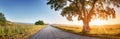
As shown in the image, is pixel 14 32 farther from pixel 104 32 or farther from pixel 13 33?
pixel 104 32

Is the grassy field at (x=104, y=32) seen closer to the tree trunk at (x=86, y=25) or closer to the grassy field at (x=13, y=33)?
the tree trunk at (x=86, y=25)

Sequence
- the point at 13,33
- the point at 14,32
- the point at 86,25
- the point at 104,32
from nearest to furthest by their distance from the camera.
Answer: the point at 13,33 < the point at 104,32 < the point at 14,32 < the point at 86,25

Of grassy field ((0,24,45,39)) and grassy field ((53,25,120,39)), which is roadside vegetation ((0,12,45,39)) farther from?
grassy field ((53,25,120,39))

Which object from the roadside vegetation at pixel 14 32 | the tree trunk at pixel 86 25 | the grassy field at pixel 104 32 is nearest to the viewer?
the grassy field at pixel 104 32

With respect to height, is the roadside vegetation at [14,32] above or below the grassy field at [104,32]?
above

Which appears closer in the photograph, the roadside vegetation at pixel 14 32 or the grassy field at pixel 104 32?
the grassy field at pixel 104 32

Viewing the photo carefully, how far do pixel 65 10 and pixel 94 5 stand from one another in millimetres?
6660

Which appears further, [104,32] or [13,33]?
[104,32]

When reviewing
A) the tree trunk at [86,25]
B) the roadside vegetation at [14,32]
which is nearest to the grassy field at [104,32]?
the tree trunk at [86,25]

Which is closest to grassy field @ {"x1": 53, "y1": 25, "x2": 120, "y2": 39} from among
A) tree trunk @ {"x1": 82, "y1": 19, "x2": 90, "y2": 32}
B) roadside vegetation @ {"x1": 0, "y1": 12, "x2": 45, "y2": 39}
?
tree trunk @ {"x1": 82, "y1": 19, "x2": 90, "y2": 32}

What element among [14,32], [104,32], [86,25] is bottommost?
[104,32]

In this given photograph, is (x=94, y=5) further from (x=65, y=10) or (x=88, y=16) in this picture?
(x=65, y=10)

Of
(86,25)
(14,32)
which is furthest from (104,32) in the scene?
(14,32)

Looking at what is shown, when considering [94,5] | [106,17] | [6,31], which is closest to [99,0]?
[94,5]
